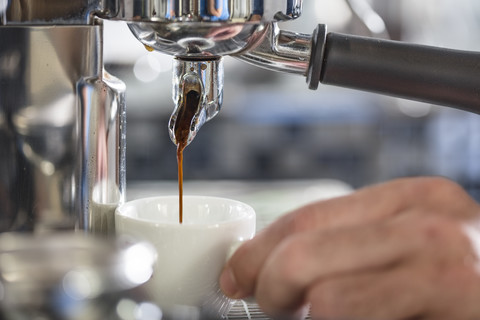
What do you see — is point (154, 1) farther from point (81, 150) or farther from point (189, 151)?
point (189, 151)

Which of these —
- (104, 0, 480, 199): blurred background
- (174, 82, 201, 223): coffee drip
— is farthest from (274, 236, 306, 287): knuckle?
(104, 0, 480, 199): blurred background

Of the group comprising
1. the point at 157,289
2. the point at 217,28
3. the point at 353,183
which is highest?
the point at 217,28

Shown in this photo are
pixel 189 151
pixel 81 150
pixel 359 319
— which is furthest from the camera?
pixel 189 151

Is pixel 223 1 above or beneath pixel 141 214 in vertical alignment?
above

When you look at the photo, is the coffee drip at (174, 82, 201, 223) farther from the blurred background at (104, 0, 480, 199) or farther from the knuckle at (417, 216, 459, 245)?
the blurred background at (104, 0, 480, 199)

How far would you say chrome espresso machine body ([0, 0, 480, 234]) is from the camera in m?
0.44

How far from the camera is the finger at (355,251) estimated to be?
1.08 ft

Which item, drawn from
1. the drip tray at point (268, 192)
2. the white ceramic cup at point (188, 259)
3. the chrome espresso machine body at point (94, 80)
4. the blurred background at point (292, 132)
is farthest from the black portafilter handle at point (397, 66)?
the blurred background at point (292, 132)

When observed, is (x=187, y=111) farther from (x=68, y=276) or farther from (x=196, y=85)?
(x=68, y=276)

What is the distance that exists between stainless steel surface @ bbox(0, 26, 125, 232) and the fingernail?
3.8 inches

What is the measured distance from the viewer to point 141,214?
470 mm

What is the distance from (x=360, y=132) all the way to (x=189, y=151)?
0.41 meters

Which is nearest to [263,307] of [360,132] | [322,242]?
[322,242]

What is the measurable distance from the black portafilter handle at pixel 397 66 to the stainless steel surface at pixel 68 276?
22cm
